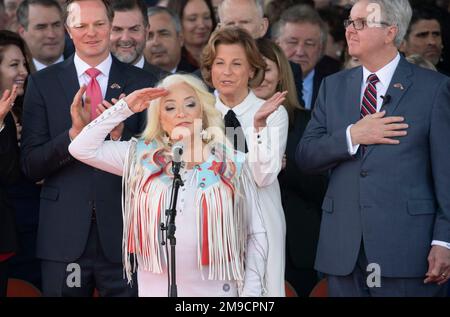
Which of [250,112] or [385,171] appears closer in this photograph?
[385,171]

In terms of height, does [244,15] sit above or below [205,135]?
above

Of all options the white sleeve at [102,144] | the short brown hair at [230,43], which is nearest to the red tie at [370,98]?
the short brown hair at [230,43]

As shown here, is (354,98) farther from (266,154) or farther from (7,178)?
(7,178)

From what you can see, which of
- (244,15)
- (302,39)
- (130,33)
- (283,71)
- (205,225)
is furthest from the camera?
(302,39)

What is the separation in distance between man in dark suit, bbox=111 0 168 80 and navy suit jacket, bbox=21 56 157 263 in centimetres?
135

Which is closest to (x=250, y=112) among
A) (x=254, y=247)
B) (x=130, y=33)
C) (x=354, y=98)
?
(x=354, y=98)

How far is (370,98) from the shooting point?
626 cm

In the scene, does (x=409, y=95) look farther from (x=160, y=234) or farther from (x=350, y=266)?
(x=160, y=234)

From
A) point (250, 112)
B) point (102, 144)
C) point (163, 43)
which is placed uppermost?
point (163, 43)

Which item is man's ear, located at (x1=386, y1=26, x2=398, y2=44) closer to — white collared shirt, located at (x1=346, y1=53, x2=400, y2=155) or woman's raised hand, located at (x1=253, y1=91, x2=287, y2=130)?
white collared shirt, located at (x1=346, y1=53, x2=400, y2=155)

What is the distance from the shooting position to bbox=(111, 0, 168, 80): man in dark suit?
8.00 m

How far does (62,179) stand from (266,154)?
1270mm

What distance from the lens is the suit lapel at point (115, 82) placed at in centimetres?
665

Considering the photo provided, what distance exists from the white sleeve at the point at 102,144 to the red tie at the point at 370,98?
1.25 meters
